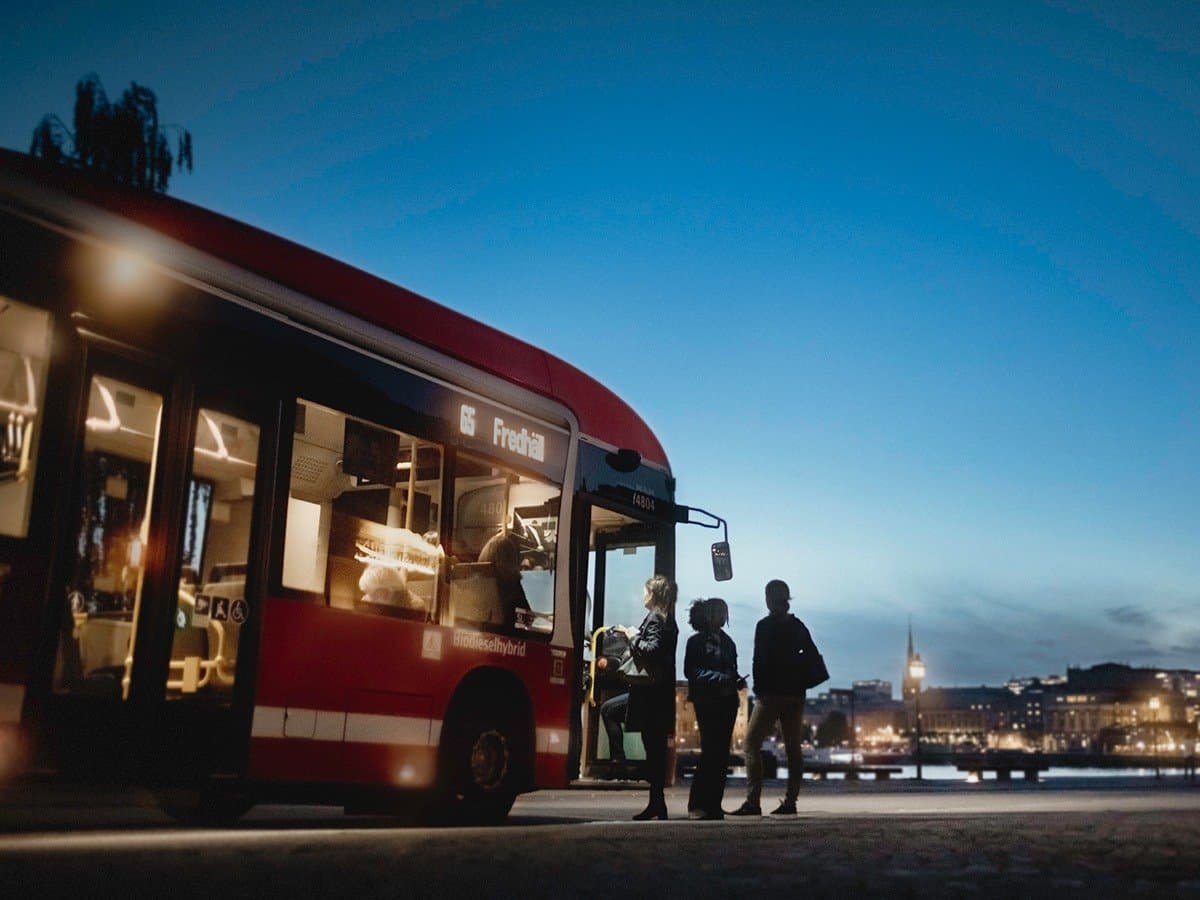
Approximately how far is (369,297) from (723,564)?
4.46m

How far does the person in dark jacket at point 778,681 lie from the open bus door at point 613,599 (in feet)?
3.20

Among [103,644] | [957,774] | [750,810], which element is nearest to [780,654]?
[750,810]

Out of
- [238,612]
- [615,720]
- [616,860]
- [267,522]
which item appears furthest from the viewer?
[615,720]

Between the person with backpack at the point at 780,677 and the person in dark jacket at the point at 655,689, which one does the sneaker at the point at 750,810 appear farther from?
the person in dark jacket at the point at 655,689

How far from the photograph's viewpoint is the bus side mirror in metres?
12.1

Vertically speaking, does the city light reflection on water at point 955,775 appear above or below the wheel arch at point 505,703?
below

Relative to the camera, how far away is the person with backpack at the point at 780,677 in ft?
39.5

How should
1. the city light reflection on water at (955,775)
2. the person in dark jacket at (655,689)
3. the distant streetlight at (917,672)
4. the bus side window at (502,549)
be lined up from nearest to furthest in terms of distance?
the bus side window at (502,549) < the person in dark jacket at (655,689) < the distant streetlight at (917,672) < the city light reflection on water at (955,775)

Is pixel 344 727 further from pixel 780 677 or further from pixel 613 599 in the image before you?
pixel 780 677

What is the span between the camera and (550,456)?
1060 centimetres

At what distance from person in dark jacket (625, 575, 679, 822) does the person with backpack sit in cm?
123

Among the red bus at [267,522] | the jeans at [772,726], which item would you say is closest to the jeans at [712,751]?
the jeans at [772,726]

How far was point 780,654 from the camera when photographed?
12.1m

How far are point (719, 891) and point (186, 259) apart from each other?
15.6 ft
